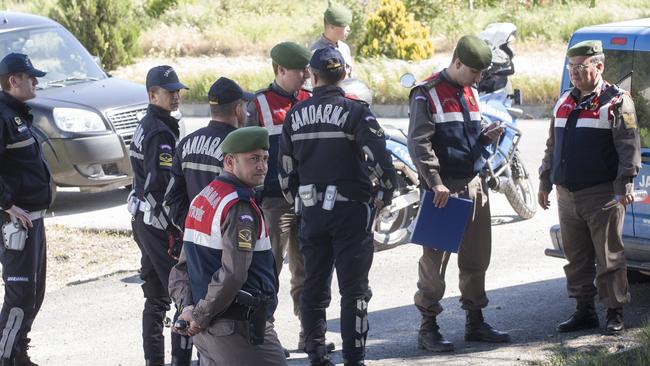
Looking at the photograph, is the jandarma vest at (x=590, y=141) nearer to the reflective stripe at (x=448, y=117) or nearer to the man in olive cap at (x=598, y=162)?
the man in olive cap at (x=598, y=162)

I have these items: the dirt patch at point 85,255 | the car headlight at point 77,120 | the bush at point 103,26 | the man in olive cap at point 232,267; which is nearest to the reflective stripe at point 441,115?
the man in olive cap at point 232,267

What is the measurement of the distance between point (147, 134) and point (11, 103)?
3.20 feet

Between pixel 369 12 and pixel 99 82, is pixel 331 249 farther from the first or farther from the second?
pixel 369 12

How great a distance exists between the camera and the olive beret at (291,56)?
Result: 294 inches

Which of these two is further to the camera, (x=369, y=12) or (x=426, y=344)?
(x=369, y=12)

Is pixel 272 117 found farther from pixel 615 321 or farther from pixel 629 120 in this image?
pixel 615 321

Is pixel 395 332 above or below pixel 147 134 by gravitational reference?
below

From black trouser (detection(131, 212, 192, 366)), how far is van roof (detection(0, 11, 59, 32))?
7.51 m

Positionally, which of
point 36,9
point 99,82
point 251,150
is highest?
point 251,150

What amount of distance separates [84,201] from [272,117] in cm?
675

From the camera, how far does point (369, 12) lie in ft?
80.7

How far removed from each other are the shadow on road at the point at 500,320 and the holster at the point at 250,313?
239 centimetres

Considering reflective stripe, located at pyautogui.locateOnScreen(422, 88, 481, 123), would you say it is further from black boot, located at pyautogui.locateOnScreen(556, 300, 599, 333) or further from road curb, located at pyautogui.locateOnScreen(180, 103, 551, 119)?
road curb, located at pyautogui.locateOnScreen(180, 103, 551, 119)

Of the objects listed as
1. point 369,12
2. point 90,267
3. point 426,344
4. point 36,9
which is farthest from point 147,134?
point 36,9
